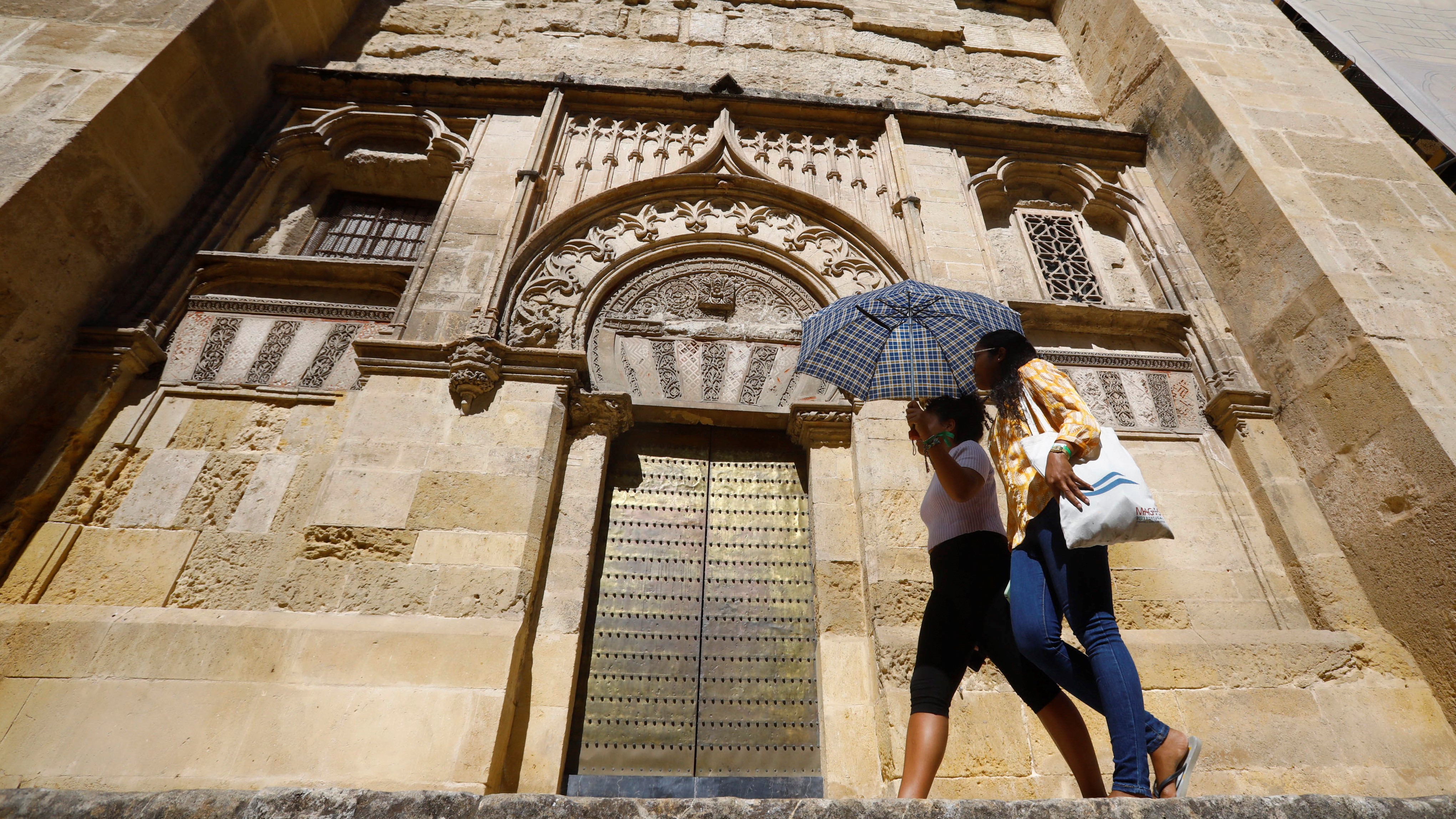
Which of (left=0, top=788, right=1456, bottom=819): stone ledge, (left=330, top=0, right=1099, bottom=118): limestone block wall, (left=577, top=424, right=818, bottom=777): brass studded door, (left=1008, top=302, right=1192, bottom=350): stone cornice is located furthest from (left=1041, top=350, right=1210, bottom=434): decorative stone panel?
(left=330, top=0, right=1099, bottom=118): limestone block wall

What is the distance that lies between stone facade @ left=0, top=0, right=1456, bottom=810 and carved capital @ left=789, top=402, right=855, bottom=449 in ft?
0.12

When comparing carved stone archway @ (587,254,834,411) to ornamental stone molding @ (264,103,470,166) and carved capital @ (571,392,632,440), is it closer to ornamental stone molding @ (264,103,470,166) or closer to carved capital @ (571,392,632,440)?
carved capital @ (571,392,632,440)

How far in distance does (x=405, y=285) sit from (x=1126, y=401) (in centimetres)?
578

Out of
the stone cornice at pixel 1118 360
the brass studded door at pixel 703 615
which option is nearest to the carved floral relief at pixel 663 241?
the brass studded door at pixel 703 615

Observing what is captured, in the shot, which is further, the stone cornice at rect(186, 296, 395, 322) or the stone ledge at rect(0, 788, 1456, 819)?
the stone cornice at rect(186, 296, 395, 322)

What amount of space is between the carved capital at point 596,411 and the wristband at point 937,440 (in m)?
2.74

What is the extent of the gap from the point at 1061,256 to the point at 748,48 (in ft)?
15.4

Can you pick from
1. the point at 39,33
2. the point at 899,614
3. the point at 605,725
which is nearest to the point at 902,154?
the point at 899,614

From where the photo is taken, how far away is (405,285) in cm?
534

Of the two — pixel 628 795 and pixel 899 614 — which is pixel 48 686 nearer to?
pixel 628 795

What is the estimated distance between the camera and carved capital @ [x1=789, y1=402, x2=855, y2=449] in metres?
4.80

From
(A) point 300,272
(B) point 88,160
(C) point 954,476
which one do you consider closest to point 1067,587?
(C) point 954,476

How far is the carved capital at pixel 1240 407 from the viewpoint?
4988 millimetres

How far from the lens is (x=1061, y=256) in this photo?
6562 mm
